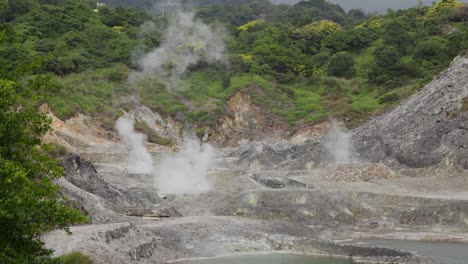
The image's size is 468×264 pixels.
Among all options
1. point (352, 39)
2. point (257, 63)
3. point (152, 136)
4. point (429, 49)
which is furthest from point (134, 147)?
point (352, 39)

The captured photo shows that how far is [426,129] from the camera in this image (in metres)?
50.4

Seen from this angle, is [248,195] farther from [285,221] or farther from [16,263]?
[16,263]

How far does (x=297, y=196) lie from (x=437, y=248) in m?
10.2

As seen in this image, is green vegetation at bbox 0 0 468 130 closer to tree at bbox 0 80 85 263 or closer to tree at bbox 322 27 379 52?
tree at bbox 322 27 379 52

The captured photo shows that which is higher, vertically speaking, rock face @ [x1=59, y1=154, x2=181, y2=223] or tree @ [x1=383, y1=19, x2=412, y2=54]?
tree @ [x1=383, y1=19, x2=412, y2=54]

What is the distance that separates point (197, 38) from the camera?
92.3m

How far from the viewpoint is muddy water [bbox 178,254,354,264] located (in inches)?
1046

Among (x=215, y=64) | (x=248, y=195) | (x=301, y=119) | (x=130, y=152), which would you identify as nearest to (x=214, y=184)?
(x=248, y=195)

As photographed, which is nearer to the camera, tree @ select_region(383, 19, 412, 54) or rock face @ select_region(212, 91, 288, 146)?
rock face @ select_region(212, 91, 288, 146)

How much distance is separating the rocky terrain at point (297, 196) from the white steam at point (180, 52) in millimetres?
22863

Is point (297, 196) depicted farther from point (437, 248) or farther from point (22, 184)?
point (22, 184)

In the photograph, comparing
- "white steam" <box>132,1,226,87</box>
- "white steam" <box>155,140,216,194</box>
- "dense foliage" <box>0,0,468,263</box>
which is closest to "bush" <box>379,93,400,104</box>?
"dense foliage" <box>0,0,468,263</box>

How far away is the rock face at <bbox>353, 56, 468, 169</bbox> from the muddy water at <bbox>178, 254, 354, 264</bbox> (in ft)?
70.3

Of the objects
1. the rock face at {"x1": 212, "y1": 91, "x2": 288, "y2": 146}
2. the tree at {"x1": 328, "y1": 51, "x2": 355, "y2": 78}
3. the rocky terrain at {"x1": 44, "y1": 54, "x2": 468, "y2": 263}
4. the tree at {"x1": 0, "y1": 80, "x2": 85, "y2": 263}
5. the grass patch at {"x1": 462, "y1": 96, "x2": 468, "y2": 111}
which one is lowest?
the tree at {"x1": 0, "y1": 80, "x2": 85, "y2": 263}
